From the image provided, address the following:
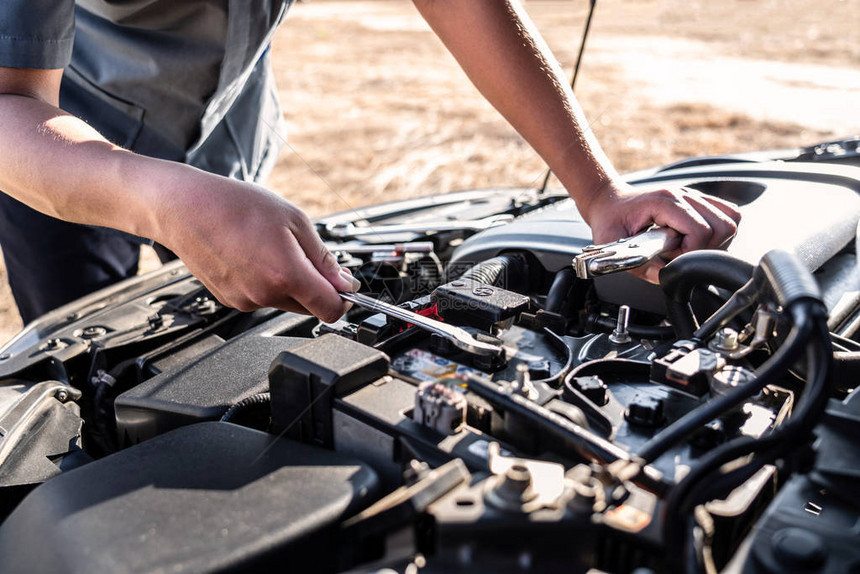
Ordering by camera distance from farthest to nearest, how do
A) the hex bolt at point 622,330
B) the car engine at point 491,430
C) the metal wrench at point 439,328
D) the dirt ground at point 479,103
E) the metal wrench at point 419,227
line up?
the dirt ground at point 479,103, the metal wrench at point 419,227, the hex bolt at point 622,330, the metal wrench at point 439,328, the car engine at point 491,430

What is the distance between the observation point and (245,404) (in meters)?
1.05

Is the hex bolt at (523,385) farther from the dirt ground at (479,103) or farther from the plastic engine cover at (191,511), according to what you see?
the dirt ground at (479,103)

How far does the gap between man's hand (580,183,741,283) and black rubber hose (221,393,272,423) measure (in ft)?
2.14

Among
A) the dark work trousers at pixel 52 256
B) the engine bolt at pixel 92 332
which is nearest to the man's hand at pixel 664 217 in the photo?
the engine bolt at pixel 92 332

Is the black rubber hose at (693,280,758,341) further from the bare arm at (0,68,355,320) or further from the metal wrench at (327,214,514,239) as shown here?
the metal wrench at (327,214,514,239)

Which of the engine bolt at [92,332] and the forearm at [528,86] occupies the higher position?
the forearm at [528,86]

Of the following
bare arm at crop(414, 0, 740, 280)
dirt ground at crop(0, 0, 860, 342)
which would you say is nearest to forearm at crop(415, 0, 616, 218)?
bare arm at crop(414, 0, 740, 280)

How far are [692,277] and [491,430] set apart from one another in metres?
0.38

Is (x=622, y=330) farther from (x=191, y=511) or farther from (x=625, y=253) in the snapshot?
(x=191, y=511)

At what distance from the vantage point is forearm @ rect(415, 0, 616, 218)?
140 centimetres

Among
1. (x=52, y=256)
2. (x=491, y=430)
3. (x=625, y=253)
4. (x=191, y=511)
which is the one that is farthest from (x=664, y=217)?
(x=52, y=256)

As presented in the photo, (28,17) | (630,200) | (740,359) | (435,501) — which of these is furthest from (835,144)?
(28,17)

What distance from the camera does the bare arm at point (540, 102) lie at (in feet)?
4.24

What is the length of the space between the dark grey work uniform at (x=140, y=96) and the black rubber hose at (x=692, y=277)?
1.11m
